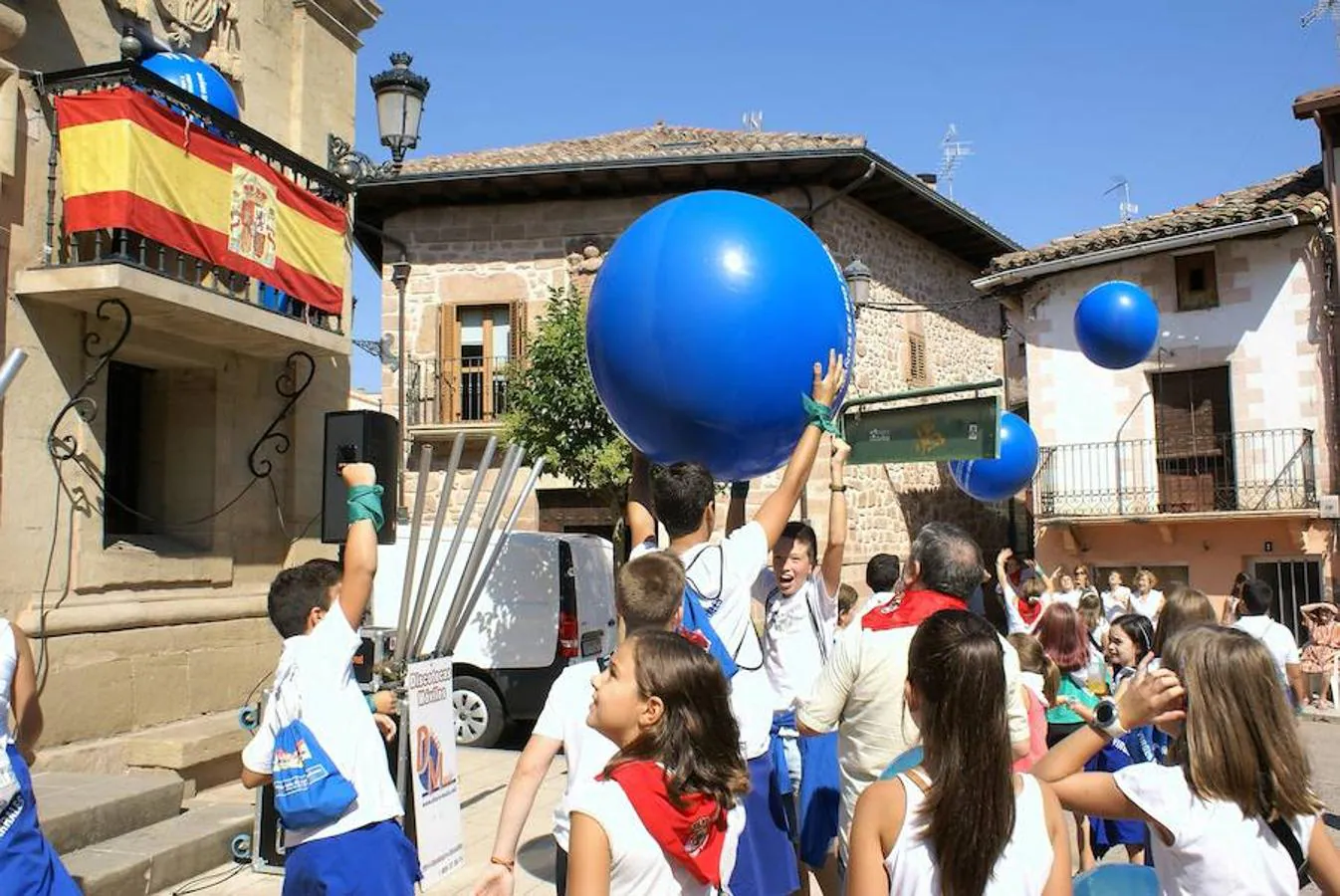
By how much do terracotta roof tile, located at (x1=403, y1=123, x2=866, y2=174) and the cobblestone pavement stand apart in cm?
907

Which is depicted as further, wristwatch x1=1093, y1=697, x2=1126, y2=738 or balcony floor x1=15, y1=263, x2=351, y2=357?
balcony floor x1=15, y1=263, x2=351, y2=357

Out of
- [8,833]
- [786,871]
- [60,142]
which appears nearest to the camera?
[8,833]

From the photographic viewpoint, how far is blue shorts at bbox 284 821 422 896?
2908mm

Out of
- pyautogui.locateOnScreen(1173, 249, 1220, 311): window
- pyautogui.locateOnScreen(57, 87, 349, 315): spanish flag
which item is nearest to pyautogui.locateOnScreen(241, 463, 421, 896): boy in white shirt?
pyautogui.locateOnScreen(57, 87, 349, 315): spanish flag

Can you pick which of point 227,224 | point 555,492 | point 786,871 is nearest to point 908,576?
point 786,871

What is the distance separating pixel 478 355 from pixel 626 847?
48.8 feet

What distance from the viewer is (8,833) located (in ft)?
9.13

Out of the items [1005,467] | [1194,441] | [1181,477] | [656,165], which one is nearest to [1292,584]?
[1181,477]

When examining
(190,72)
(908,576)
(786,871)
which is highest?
(190,72)

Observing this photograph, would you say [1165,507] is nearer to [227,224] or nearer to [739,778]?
[227,224]

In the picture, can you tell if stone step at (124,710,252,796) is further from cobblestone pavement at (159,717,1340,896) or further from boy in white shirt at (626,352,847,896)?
boy in white shirt at (626,352,847,896)

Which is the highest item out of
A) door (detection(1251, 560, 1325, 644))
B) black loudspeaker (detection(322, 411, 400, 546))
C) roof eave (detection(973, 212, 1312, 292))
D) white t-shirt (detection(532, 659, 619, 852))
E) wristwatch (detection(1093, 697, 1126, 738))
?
roof eave (detection(973, 212, 1312, 292))

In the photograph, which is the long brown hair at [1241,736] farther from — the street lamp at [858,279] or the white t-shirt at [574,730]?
the street lamp at [858,279]

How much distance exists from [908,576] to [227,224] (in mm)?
5345
